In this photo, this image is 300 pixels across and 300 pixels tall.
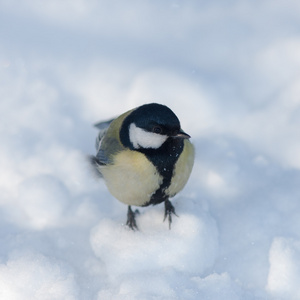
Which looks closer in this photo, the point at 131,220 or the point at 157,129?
the point at 157,129

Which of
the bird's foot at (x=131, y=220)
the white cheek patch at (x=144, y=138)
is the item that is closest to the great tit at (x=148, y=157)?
the white cheek patch at (x=144, y=138)

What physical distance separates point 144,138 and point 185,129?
0.97 metres

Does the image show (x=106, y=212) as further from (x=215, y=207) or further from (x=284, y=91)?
(x=284, y=91)

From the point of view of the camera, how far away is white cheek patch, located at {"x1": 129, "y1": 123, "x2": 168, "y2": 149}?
6.74ft

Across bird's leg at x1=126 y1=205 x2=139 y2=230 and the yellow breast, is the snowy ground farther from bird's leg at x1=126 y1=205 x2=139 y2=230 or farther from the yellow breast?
the yellow breast

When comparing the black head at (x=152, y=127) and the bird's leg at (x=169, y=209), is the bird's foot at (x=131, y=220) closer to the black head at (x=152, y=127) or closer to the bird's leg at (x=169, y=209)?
the bird's leg at (x=169, y=209)

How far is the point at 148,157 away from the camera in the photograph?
211 centimetres

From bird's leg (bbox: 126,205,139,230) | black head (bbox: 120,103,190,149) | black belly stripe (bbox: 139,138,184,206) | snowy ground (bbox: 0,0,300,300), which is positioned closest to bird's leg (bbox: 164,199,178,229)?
snowy ground (bbox: 0,0,300,300)

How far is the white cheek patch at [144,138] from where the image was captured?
2.05 m

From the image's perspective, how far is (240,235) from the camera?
234 centimetres

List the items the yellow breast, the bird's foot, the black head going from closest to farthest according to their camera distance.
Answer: the black head → the yellow breast → the bird's foot

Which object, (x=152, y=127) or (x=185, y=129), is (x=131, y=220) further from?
(x=185, y=129)

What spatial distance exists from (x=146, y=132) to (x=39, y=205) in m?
0.86

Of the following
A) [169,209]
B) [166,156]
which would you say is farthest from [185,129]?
[166,156]
